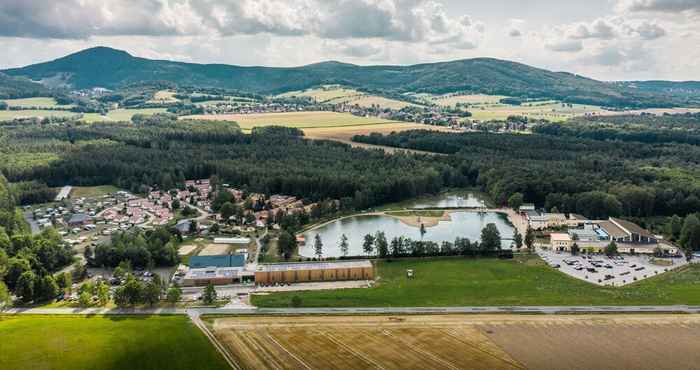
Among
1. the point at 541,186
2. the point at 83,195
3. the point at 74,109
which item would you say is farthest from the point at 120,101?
the point at 541,186

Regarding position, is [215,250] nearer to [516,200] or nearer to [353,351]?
[353,351]

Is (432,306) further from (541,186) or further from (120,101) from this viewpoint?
(120,101)

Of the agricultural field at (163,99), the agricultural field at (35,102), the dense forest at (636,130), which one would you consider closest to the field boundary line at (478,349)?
the dense forest at (636,130)

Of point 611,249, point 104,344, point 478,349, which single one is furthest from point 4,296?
point 611,249

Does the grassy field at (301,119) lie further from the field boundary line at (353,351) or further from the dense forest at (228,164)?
the field boundary line at (353,351)

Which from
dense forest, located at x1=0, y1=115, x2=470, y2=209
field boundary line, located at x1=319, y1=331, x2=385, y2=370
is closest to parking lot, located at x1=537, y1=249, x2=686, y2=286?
field boundary line, located at x1=319, y1=331, x2=385, y2=370
